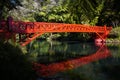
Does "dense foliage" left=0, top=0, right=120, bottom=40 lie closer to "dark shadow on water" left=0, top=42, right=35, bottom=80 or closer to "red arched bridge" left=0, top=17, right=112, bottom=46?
"red arched bridge" left=0, top=17, right=112, bottom=46

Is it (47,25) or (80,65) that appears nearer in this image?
(80,65)

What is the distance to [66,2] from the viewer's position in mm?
68500

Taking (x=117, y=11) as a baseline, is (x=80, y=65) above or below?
below

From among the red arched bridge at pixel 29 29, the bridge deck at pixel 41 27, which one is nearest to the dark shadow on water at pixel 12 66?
the red arched bridge at pixel 29 29

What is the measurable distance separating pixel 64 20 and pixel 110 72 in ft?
147

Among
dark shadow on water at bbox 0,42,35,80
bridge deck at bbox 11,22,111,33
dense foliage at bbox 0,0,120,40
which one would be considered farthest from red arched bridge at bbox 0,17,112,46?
dense foliage at bbox 0,0,120,40

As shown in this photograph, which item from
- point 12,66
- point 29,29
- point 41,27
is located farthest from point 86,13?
point 12,66

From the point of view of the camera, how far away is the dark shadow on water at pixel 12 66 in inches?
592

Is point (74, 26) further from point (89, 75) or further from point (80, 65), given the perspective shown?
point (89, 75)

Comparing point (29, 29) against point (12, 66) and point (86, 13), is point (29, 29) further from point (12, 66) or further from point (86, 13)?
point (86, 13)

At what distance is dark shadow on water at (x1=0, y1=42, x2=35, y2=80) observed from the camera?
1503 cm

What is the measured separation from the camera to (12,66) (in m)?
15.9

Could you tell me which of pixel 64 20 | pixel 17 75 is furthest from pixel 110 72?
pixel 64 20

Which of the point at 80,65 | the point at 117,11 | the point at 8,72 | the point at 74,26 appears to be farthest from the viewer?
the point at 117,11
